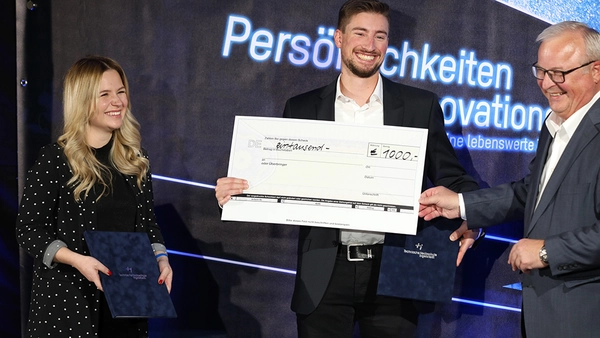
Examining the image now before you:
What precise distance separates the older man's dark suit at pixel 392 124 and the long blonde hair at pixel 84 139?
0.76 m

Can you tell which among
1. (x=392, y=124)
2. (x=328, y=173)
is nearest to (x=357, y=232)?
(x=328, y=173)

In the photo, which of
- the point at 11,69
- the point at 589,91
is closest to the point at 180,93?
the point at 11,69

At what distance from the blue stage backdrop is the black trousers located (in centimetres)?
121

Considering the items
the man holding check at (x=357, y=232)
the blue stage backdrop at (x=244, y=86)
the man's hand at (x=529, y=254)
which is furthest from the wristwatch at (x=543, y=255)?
the blue stage backdrop at (x=244, y=86)

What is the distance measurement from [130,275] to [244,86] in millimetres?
1703

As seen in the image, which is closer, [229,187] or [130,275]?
[130,275]

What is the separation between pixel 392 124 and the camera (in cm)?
309

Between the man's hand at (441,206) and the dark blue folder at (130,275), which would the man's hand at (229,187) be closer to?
the dark blue folder at (130,275)

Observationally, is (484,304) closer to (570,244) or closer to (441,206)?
(441,206)

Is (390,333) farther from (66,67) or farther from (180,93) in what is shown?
(66,67)

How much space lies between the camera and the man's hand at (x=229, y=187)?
116 inches

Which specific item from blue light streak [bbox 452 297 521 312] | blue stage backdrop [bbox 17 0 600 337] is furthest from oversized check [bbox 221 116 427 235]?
blue light streak [bbox 452 297 521 312]

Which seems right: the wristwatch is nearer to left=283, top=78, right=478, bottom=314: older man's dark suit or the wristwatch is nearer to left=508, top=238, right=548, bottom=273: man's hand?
left=508, top=238, right=548, bottom=273: man's hand

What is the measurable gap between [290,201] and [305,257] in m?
0.29
